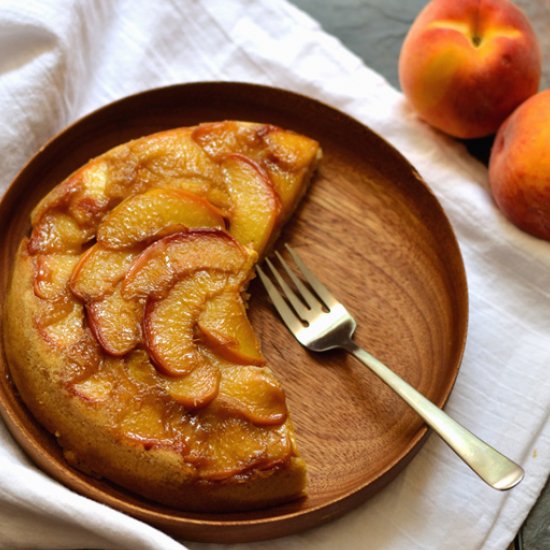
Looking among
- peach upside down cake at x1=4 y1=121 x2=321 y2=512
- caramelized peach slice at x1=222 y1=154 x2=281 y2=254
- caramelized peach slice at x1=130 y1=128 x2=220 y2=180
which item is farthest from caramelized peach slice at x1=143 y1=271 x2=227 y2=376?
caramelized peach slice at x1=130 y1=128 x2=220 y2=180

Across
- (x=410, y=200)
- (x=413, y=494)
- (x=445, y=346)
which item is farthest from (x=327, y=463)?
(x=410, y=200)

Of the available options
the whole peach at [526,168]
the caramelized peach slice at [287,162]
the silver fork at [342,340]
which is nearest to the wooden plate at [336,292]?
the silver fork at [342,340]

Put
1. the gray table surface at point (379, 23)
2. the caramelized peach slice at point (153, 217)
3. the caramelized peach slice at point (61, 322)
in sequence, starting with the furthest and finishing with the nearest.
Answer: the gray table surface at point (379, 23) → the caramelized peach slice at point (153, 217) → the caramelized peach slice at point (61, 322)

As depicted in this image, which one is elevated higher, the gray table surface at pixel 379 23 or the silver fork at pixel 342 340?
the gray table surface at pixel 379 23

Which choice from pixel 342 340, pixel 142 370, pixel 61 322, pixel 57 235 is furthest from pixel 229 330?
pixel 57 235

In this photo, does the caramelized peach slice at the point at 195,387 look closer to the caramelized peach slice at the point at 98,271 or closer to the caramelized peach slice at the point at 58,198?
the caramelized peach slice at the point at 98,271
